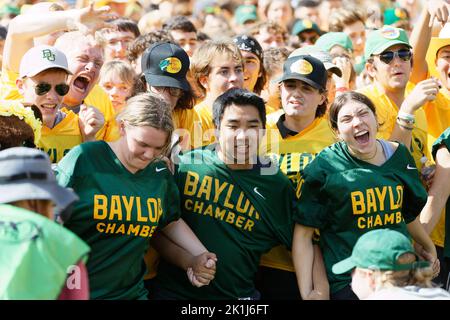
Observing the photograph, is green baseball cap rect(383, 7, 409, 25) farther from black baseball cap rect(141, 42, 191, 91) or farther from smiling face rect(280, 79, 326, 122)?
black baseball cap rect(141, 42, 191, 91)

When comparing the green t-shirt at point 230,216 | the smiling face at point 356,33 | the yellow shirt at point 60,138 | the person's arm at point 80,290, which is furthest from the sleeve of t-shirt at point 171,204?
the smiling face at point 356,33

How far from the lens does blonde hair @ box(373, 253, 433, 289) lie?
4.51 metres

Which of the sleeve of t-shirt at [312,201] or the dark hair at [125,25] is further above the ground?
the dark hair at [125,25]

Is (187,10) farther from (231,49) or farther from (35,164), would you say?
(35,164)

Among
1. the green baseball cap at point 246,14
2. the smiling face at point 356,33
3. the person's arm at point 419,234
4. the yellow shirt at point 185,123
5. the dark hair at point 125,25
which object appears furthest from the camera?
the green baseball cap at point 246,14

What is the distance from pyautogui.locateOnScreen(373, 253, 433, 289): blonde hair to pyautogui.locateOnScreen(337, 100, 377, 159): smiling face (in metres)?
1.09

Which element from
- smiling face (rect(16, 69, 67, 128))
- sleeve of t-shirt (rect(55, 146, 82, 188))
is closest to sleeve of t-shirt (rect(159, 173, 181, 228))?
sleeve of t-shirt (rect(55, 146, 82, 188))

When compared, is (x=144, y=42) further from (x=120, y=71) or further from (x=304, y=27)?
(x=304, y=27)

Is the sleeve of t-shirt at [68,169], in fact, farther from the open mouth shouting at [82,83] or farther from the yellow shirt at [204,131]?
the open mouth shouting at [82,83]

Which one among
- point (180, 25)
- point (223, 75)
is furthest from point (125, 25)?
point (223, 75)

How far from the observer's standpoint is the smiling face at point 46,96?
582cm


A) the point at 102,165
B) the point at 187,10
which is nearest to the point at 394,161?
the point at 102,165

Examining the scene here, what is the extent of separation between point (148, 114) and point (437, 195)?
2.06m
